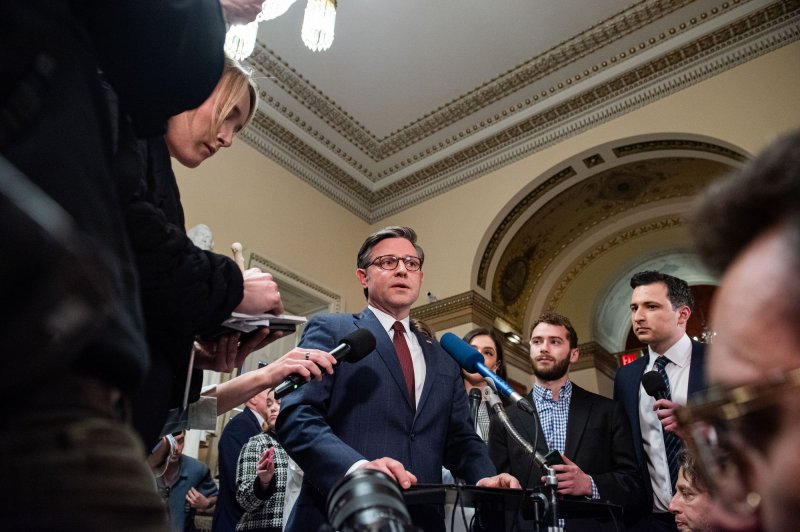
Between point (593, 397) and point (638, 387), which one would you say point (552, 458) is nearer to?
point (593, 397)

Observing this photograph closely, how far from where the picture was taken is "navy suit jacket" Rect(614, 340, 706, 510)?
9.80 ft

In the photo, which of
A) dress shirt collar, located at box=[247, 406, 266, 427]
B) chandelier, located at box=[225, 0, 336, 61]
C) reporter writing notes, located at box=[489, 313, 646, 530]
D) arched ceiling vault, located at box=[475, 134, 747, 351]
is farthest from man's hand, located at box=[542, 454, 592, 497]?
arched ceiling vault, located at box=[475, 134, 747, 351]

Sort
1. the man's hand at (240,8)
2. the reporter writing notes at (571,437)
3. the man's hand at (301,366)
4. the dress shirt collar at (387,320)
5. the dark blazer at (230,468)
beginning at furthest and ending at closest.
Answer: the dark blazer at (230,468)
the reporter writing notes at (571,437)
the dress shirt collar at (387,320)
the man's hand at (301,366)
the man's hand at (240,8)

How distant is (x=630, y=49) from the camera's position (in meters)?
6.59

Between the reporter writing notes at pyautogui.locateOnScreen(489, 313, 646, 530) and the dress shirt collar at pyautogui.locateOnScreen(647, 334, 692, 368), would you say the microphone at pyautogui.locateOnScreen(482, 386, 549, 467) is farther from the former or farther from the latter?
the dress shirt collar at pyautogui.locateOnScreen(647, 334, 692, 368)

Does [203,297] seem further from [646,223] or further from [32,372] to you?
[646,223]

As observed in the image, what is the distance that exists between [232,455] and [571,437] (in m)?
2.02

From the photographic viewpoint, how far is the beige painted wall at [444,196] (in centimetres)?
598

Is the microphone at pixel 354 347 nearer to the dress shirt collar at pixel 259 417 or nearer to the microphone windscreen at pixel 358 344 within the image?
the microphone windscreen at pixel 358 344

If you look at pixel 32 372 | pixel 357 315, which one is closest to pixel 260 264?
pixel 357 315

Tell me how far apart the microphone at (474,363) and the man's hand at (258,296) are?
3.01 feet

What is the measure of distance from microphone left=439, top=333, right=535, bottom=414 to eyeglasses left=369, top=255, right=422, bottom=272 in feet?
1.11

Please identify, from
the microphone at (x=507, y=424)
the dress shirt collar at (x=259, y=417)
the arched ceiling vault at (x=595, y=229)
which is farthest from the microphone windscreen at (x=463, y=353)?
the arched ceiling vault at (x=595, y=229)

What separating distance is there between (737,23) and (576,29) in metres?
1.48
